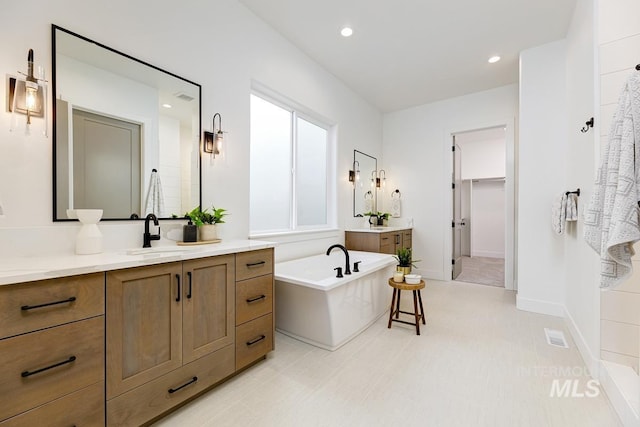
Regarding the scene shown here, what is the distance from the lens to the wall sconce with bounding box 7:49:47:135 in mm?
1402

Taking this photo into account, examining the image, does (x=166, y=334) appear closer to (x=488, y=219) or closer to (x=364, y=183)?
(x=364, y=183)

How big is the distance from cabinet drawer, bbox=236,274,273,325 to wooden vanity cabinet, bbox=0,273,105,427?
789mm

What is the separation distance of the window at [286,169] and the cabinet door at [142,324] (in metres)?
1.45

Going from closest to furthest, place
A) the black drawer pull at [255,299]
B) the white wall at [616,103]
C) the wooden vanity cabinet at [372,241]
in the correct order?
1. the white wall at [616,103]
2. the black drawer pull at [255,299]
3. the wooden vanity cabinet at [372,241]


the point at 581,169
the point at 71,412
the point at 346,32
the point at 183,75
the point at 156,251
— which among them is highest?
the point at 346,32

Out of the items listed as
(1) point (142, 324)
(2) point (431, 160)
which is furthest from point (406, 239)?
(1) point (142, 324)

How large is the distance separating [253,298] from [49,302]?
111 centimetres

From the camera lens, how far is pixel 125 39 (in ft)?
6.01

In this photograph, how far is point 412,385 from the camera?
6.02 ft

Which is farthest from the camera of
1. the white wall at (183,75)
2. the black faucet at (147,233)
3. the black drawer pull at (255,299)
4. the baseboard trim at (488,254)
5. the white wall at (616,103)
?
the baseboard trim at (488,254)

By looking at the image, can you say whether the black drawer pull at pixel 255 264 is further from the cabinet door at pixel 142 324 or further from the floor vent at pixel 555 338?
the floor vent at pixel 555 338

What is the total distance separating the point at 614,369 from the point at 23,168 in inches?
144

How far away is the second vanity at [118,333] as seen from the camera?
1.06m

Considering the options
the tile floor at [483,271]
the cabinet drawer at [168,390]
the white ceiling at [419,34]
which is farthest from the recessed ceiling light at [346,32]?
the tile floor at [483,271]
